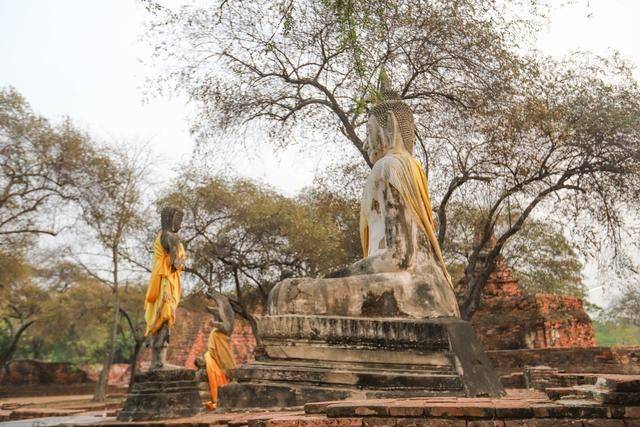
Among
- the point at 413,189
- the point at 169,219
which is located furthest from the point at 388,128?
the point at 169,219

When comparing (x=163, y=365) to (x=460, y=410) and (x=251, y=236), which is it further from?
(x=251, y=236)

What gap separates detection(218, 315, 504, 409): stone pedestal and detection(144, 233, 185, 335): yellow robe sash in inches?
110

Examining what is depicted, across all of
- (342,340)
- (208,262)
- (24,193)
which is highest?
(24,193)

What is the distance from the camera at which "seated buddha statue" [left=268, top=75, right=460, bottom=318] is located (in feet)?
15.9

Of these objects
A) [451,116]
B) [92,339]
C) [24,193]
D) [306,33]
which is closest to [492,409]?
[306,33]

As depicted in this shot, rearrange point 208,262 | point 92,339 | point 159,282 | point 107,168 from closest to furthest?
point 159,282, point 107,168, point 208,262, point 92,339

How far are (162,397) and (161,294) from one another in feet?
4.04

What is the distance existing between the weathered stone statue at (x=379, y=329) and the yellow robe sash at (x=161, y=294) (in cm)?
266

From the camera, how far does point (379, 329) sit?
460cm

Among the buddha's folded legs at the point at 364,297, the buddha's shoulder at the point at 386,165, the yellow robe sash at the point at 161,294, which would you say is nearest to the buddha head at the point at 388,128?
the buddha's shoulder at the point at 386,165

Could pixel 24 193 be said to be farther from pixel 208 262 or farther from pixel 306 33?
pixel 306 33

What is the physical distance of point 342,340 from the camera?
14.9ft

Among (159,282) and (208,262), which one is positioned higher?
(208,262)

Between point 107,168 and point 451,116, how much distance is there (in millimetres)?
8040
